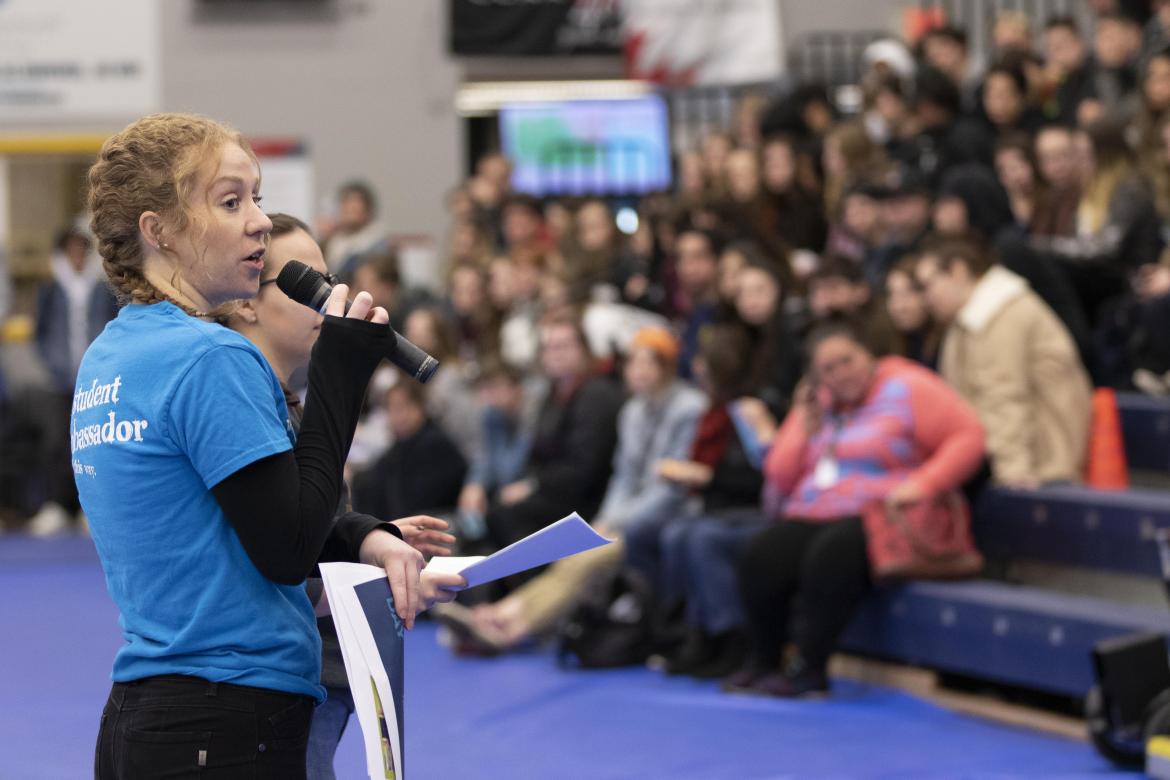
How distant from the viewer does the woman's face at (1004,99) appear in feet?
28.3

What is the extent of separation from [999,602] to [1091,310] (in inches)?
90.4

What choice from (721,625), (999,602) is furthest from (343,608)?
(721,625)

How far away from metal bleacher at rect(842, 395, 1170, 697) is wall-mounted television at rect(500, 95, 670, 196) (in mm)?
7962

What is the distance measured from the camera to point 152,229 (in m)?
2.01

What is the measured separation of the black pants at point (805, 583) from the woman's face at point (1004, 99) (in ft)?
12.0

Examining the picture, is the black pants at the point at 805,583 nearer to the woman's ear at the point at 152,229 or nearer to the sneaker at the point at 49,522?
the woman's ear at the point at 152,229

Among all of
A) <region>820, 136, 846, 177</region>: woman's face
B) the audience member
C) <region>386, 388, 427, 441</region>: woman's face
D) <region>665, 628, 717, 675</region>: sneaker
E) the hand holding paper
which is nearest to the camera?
the hand holding paper

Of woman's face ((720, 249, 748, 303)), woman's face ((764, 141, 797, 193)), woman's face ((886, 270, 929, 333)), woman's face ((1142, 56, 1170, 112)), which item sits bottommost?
woman's face ((886, 270, 929, 333))

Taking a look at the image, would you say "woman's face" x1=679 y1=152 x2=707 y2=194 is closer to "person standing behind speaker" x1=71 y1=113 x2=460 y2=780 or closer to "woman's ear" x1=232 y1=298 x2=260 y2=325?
"woman's ear" x1=232 y1=298 x2=260 y2=325

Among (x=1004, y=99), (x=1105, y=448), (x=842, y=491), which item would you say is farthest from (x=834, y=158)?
(x=842, y=491)

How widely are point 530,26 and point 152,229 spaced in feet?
38.6

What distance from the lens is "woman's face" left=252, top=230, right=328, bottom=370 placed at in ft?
7.91

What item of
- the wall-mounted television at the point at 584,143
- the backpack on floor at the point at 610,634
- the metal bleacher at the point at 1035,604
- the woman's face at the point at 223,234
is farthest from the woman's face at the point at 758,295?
the wall-mounted television at the point at 584,143

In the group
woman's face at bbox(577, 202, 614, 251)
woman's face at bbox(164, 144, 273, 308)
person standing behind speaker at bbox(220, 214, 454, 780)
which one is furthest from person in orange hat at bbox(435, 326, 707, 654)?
woman's face at bbox(164, 144, 273, 308)
